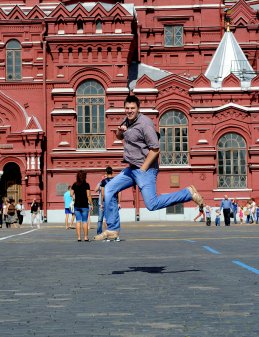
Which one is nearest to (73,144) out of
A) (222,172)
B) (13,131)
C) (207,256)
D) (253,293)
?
(13,131)

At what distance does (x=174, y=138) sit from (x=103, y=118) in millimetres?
4480

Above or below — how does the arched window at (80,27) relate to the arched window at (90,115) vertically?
above

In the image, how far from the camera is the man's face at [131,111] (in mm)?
11188

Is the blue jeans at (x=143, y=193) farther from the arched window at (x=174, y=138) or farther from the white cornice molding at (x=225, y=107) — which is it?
the white cornice molding at (x=225, y=107)

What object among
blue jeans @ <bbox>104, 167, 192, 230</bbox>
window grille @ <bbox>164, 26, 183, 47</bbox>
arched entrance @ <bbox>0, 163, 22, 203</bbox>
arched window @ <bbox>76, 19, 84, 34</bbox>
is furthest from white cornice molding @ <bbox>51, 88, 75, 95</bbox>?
blue jeans @ <bbox>104, 167, 192, 230</bbox>

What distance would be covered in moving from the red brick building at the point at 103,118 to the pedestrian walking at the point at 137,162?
119 ft

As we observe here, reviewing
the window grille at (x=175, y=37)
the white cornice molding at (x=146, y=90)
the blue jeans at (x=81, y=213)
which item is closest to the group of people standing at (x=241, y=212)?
the white cornice molding at (x=146, y=90)

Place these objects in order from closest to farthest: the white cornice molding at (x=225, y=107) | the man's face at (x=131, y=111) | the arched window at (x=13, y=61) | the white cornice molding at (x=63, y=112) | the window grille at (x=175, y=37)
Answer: the man's face at (x=131, y=111)
the white cornice molding at (x=63, y=112)
the white cornice molding at (x=225, y=107)
the arched window at (x=13, y=61)
the window grille at (x=175, y=37)

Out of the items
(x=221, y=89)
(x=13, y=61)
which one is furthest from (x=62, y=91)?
(x=221, y=89)

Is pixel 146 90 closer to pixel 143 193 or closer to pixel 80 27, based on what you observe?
pixel 80 27

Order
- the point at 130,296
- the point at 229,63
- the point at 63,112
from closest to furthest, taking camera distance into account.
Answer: the point at 130,296 → the point at 63,112 → the point at 229,63

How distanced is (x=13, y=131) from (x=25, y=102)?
218cm

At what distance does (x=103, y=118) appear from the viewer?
→ 48.7 m

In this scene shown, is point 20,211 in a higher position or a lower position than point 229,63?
lower
